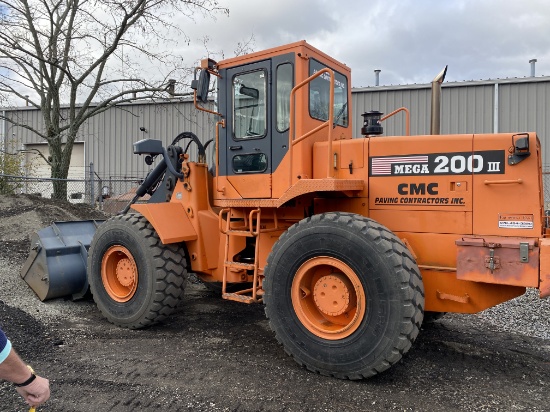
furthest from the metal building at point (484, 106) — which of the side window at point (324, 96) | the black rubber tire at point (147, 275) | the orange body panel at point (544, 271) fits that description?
the orange body panel at point (544, 271)

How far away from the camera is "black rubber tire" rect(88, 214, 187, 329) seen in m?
5.01

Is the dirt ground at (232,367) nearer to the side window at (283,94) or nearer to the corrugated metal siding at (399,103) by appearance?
the side window at (283,94)

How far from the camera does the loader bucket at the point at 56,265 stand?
19.3 feet

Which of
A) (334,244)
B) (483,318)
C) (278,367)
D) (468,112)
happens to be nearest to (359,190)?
(334,244)

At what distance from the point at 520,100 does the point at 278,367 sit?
639 inches

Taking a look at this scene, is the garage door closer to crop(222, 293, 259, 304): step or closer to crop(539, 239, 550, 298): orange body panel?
crop(222, 293, 259, 304): step

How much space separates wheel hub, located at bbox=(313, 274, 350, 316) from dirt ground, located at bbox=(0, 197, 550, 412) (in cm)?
55

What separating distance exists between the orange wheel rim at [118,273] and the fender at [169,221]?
1.63 ft

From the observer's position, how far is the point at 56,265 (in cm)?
591

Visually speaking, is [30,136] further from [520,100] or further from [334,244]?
[334,244]

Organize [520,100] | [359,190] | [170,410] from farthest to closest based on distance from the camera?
1. [520,100]
2. [359,190]
3. [170,410]

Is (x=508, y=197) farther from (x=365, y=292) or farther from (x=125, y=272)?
(x=125, y=272)

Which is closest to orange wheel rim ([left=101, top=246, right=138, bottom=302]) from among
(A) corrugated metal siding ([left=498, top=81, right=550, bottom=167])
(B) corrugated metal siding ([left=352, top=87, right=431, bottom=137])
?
(B) corrugated metal siding ([left=352, top=87, right=431, bottom=137])

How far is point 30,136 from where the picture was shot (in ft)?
75.9
